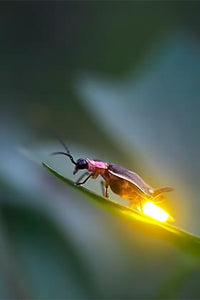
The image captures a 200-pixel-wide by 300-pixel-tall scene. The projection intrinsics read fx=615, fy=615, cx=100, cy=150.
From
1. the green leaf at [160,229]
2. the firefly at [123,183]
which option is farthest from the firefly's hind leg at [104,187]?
the green leaf at [160,229]

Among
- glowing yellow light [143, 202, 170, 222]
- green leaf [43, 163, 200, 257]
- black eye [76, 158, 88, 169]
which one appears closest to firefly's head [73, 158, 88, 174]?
black eye [76, 158, 88, 169]

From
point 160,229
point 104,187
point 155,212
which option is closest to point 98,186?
point 104,187

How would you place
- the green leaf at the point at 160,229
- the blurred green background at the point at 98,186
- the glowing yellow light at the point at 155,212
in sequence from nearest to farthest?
1. the green leaf at the point at 160,229
2. the glowing yellow light at the point at 155,212
3. the blurred green background at the point at 98,186

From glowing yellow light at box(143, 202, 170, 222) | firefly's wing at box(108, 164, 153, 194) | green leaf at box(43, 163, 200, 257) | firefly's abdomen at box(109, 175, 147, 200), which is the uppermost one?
firefly's wing at box(108, 164, 153, 194)

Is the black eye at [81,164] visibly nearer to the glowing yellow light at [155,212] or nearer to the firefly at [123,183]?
the firefly at [123,183]

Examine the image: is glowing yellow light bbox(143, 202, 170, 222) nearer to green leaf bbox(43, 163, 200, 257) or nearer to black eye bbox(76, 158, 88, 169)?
black eye bbox(76, 158, 88, 169)

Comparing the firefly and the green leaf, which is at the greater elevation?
the firefly

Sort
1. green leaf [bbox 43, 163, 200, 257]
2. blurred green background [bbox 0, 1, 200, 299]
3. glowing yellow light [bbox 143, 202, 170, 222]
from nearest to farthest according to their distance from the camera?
green leaf [bbox 43, 163, 200, 257]
glowing yellow light [bbox 143, 202, 170, 222]
blurred green background [bbox 0, 1, 200, 299]

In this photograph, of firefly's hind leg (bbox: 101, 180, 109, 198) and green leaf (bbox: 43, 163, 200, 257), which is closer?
green leaf (bbox: 43, 163, 200, 257)

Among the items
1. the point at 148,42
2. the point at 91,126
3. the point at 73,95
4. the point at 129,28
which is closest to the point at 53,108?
the point at 73,95
